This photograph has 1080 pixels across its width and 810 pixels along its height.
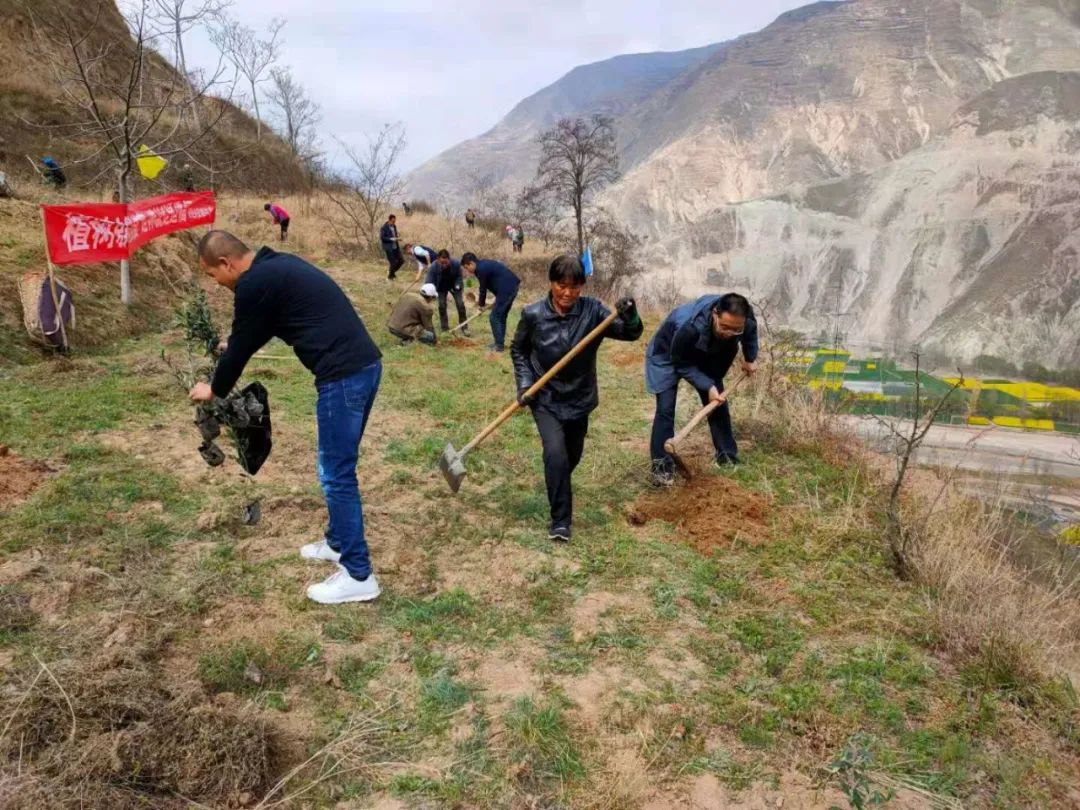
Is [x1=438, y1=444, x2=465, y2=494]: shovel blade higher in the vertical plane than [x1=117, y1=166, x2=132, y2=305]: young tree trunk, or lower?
lower

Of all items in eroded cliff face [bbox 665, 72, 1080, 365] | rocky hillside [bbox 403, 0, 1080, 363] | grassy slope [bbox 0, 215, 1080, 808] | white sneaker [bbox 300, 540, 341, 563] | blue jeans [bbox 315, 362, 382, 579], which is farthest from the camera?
rocky hillside [bbox 403, 0, 1080, 363]

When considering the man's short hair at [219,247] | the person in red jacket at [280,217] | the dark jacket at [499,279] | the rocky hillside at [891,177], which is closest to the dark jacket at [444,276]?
the dark jacket at [499,279]

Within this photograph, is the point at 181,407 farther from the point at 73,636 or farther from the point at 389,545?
the point at 73,636

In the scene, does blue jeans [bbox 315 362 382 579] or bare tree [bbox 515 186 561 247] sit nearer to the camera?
blue jeans [bbox 315 362 382 579]

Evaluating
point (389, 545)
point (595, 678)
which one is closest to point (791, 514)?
point (595, 678)

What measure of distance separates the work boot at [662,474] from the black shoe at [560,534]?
1081mm

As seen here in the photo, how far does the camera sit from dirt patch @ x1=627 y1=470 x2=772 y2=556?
148 inches

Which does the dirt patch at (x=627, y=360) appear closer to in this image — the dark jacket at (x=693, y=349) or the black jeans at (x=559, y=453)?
the dark jacket at (x=693, y=349)

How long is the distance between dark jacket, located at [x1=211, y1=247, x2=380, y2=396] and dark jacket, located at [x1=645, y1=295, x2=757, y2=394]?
2.34m

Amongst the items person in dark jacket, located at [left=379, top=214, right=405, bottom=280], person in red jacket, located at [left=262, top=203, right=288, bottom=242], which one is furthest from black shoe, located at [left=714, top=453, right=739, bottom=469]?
person in red jacket, located at [left=262, top=203, right=288, bottom=242]

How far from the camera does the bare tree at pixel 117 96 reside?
797 cm

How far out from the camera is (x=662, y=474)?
4527 mm

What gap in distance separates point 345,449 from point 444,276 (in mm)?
6913

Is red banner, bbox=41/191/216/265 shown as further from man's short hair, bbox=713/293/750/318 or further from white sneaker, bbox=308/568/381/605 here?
man's short hair, bbox=713/293/750/318
